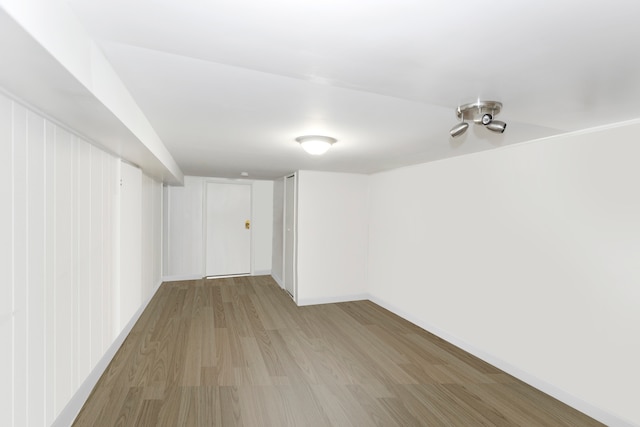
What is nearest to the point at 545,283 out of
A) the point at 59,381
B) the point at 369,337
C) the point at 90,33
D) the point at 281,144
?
the point at 369,337

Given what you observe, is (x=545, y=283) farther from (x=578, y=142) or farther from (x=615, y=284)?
(x=578, y=142)

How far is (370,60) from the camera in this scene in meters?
1.30

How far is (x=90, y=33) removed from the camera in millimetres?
1164

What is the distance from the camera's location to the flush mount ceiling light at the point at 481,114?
1.71 meters

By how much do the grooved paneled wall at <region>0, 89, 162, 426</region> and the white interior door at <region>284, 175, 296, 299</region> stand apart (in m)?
2.75

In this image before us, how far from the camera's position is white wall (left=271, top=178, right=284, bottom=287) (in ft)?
20.9

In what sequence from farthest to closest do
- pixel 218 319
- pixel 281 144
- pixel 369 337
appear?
pixel 218 319
pixel 369 337
pixel 281 144

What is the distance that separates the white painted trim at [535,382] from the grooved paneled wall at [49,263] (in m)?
3.65

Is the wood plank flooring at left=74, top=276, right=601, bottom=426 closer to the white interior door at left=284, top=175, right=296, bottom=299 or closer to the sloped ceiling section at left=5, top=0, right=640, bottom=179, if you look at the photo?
the white interior door at left=284, top=175, right=296, bottom=299

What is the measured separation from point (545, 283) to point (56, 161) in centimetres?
381

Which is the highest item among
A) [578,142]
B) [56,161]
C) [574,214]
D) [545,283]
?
[578,142]

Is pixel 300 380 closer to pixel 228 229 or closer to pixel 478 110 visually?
pixel 478 110

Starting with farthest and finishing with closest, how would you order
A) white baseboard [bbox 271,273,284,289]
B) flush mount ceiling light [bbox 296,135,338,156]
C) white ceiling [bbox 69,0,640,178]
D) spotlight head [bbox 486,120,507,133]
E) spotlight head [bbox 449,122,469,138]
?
white baseboard [bbox 271,273,284,289]
flush mount ceiling light [bbox 296,135,338,156]
spotlight head [bbox 449,122,469,138]
spotlight head [bbox 486,120,507,133]
white ceiling [bbox 69,0,640,178]

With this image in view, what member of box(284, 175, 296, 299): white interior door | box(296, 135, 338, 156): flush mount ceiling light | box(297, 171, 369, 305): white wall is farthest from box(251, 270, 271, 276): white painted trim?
box(296, 135, 338, 156): flush mount ceiling light
